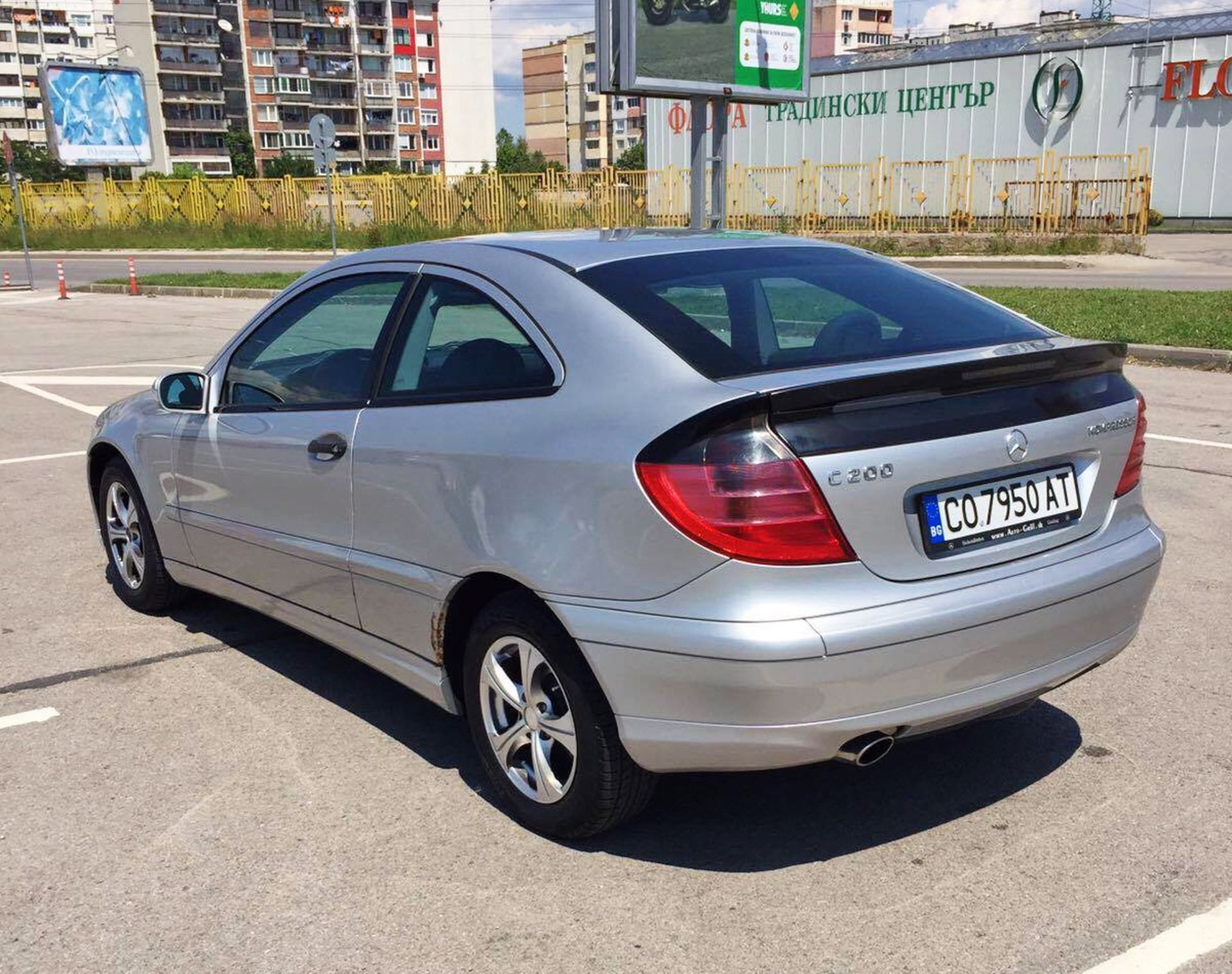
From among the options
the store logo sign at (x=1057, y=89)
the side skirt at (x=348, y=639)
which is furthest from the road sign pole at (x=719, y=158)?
the store logo sign at (x=1057, y=89)

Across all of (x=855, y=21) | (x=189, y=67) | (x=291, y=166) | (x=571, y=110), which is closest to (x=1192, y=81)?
(x=291, y=166)

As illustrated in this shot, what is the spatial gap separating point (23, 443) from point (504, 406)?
7165 millimetres

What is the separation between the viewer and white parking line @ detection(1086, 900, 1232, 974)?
2.71m

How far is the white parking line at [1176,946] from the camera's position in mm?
2709

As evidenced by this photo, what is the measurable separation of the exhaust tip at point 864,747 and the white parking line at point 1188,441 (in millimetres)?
6035

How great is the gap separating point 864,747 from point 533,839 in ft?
3.18

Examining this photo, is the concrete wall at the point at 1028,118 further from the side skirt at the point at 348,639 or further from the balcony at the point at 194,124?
the balcony at the point at 194,124

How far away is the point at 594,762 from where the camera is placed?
3.14 metres

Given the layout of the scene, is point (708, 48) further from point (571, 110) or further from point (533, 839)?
point (571, 110)

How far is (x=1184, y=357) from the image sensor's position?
11.6 metres

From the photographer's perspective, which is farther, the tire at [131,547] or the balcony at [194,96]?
the balcony at [194,96]

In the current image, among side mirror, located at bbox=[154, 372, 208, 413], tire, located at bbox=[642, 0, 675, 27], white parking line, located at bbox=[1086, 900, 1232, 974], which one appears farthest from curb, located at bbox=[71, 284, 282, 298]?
white parking line, located at bbox=[1086, 900, 1232, 974]

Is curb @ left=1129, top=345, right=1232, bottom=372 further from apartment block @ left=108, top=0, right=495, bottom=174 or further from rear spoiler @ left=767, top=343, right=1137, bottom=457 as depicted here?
apartment block @ left=108, top=0, right=495, bottom=174

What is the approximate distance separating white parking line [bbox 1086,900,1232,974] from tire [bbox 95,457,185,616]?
390cm
